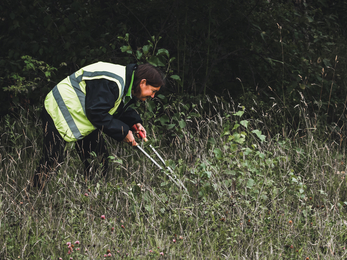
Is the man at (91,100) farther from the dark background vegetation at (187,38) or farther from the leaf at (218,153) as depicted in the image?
the dark background vegetation at (187,38)

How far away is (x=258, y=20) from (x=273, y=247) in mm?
2850

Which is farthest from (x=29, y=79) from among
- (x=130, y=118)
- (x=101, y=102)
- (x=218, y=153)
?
(x=218, y=153)

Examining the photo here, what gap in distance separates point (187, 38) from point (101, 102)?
2020 mm

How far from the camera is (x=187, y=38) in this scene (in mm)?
4668

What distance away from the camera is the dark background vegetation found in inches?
179

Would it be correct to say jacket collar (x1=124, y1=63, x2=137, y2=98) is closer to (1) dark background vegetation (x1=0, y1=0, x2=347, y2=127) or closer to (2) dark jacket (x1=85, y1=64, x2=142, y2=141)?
(2) dark jacket (x1=85, y1=64, x2=142, y2=141)

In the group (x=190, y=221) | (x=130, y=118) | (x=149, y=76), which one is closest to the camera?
(x=190, y=221)

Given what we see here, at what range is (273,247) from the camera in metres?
2.73

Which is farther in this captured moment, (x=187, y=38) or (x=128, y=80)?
(x=187, y=38)

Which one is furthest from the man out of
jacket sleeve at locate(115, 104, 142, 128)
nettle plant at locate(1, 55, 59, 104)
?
nettle plant at locate(1, 55, 59, 104)

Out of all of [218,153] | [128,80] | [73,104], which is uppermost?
[128,80]

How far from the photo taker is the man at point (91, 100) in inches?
121

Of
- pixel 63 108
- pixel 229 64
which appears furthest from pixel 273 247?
pixel 229 64

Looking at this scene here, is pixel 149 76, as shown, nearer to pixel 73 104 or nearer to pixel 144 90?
pixel 144 90
